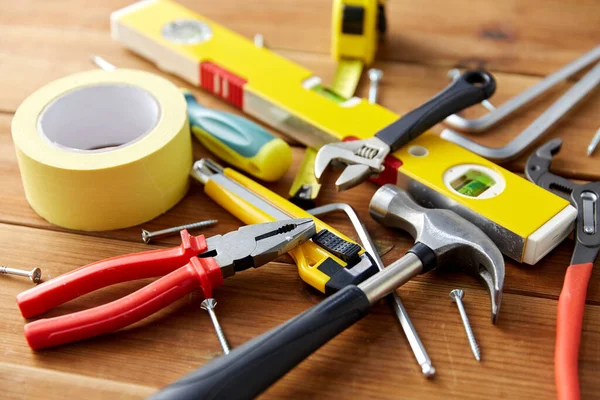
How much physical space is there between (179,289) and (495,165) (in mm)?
438

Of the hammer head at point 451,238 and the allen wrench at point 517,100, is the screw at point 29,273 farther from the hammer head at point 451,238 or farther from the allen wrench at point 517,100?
the allen wrench at point 517,100

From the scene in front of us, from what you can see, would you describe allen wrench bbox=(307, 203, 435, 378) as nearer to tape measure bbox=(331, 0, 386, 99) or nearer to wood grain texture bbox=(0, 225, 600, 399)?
wood grain texture bbox=(0, 225, 600, 399)

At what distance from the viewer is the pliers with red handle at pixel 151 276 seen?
0.80 metres

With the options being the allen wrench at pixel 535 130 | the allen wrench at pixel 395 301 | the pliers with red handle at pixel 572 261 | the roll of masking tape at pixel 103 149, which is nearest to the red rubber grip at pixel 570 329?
the pliers with red handle at pixel 572 261

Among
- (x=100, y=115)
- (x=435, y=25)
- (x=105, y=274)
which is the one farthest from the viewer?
(x=435, y=25)

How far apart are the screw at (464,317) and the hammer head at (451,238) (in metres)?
0.03

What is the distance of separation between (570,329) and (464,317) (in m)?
0.11

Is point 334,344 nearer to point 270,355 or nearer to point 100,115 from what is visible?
point 270,355

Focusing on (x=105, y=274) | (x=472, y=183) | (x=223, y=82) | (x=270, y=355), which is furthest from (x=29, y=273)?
(x=472, y=183)

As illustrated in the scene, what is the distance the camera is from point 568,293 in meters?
0.85

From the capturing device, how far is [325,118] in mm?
1092

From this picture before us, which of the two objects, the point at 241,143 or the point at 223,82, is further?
the point at 223,82

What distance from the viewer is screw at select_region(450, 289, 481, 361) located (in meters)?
0.82

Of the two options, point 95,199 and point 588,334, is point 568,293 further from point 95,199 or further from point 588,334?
point 95,199
